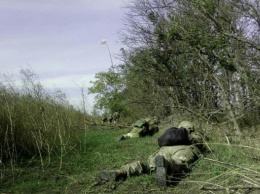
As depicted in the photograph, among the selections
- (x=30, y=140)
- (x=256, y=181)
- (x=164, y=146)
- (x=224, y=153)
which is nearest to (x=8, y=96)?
(x=30, y=140)

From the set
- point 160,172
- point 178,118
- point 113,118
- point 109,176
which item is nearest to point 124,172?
point 109,176

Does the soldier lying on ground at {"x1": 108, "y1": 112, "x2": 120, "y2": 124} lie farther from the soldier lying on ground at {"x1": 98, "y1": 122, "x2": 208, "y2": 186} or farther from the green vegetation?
the soldier lying on ground at {"x1": 98, "y1": 122, "x2": 208, "y2": 186}

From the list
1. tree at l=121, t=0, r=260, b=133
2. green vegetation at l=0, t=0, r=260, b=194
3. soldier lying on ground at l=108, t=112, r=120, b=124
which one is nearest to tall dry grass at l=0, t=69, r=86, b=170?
green vegetation at l=0, t=0, r=260, b=194

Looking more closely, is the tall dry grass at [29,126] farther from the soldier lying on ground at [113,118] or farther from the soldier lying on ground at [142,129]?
the soldier lying on ground at [113,118]

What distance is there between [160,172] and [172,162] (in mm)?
571

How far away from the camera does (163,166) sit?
5586mm

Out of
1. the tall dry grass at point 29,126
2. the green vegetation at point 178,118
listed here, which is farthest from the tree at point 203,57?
the tall dry grass at point 29,126

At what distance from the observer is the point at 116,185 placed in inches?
229

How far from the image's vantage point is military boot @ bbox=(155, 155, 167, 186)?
18.3ft

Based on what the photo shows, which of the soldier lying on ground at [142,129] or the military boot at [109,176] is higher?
the soldier lying on ground at [142,129]

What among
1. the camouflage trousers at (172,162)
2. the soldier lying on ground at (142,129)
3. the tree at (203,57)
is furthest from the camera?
the soldier lying on ground at (142,129)

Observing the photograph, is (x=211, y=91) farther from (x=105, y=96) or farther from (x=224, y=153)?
(x=105, y=96)

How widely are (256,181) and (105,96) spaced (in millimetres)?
27919

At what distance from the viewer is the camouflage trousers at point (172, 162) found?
6.11 meters
